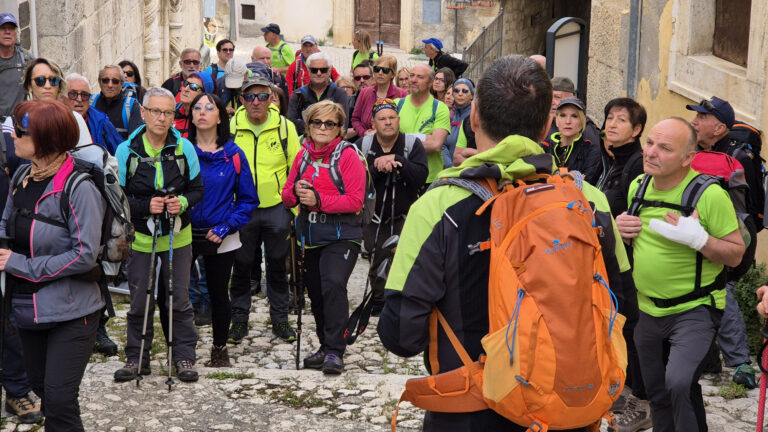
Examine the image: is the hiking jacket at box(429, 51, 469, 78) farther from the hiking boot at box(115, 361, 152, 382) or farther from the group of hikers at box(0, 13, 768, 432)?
the hiking boot at box(115, 361, 152, 382)

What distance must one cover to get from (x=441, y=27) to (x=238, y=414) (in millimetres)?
26603

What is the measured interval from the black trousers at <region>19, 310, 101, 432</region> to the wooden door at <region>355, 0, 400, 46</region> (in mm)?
29431

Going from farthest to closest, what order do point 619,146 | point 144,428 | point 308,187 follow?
point 308,187 → point 619,146 → point 144,428

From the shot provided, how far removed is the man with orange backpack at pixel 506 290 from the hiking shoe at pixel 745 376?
3.66 metres

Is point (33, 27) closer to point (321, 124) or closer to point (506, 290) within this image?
point (321, 124)

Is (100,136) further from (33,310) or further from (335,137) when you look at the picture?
(33,310)

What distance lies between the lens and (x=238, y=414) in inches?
234

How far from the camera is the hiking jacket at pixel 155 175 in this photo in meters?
6.43

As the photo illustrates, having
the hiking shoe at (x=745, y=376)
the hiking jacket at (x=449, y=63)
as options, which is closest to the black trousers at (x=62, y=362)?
the hiking shoe at (x=745, y=376)

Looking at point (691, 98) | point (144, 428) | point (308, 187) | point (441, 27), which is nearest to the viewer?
point (144, 428)

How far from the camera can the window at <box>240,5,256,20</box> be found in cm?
3447

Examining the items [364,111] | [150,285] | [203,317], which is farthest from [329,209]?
[364,111]

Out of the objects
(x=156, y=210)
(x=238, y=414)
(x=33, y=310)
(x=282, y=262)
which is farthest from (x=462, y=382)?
(x=282, y=262)

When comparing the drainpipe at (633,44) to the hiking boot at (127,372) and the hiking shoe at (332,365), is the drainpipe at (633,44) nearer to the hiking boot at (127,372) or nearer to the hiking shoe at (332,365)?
the hiking shoe at (332,365)
